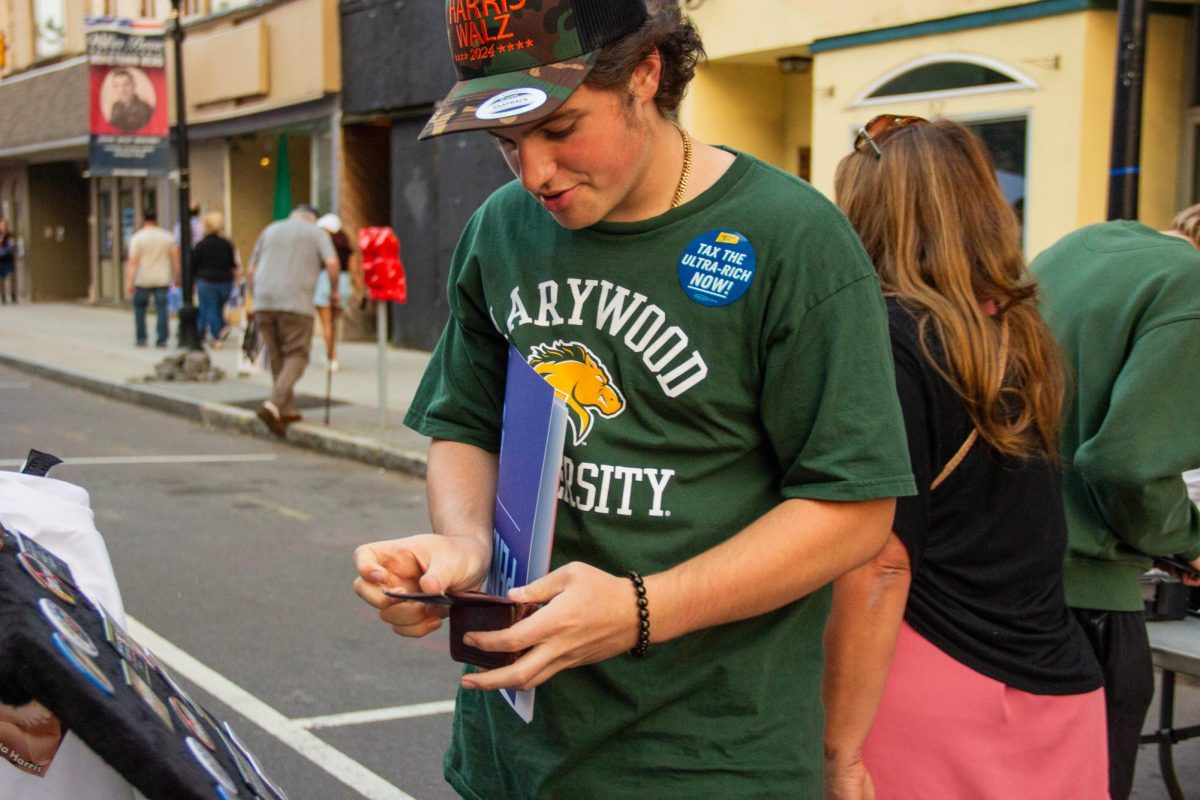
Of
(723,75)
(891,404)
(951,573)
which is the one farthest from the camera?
(723,75)

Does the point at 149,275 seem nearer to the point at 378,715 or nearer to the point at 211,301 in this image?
the point at 211,301

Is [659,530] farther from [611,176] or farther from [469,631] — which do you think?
[611,176]

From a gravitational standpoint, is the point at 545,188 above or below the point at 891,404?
above

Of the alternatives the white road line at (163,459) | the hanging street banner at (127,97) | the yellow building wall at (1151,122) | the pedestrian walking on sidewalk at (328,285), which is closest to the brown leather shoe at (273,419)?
the white road line at (163,459)

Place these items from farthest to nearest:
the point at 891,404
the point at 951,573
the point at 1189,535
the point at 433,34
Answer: the point at 433,34 < the point at 1189,535 < the point at 951,573 < the point at 891,404

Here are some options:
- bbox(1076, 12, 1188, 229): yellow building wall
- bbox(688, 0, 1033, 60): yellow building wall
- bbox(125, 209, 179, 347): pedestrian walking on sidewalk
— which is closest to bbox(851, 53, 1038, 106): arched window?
bbox(688, 0, 1033, 60): yellow building wall

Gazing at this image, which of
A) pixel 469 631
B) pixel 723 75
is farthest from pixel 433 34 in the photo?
pixel 469 631

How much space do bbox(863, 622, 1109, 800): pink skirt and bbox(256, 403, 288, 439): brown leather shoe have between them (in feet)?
33.2

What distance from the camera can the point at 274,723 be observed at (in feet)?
15.9

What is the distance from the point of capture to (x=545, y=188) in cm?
175

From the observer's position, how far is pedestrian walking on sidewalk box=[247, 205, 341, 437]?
11.6 meters

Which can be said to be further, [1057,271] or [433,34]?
[433,34]

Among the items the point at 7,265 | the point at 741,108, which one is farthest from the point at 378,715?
the point at 7,265

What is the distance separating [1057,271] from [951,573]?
89cm
